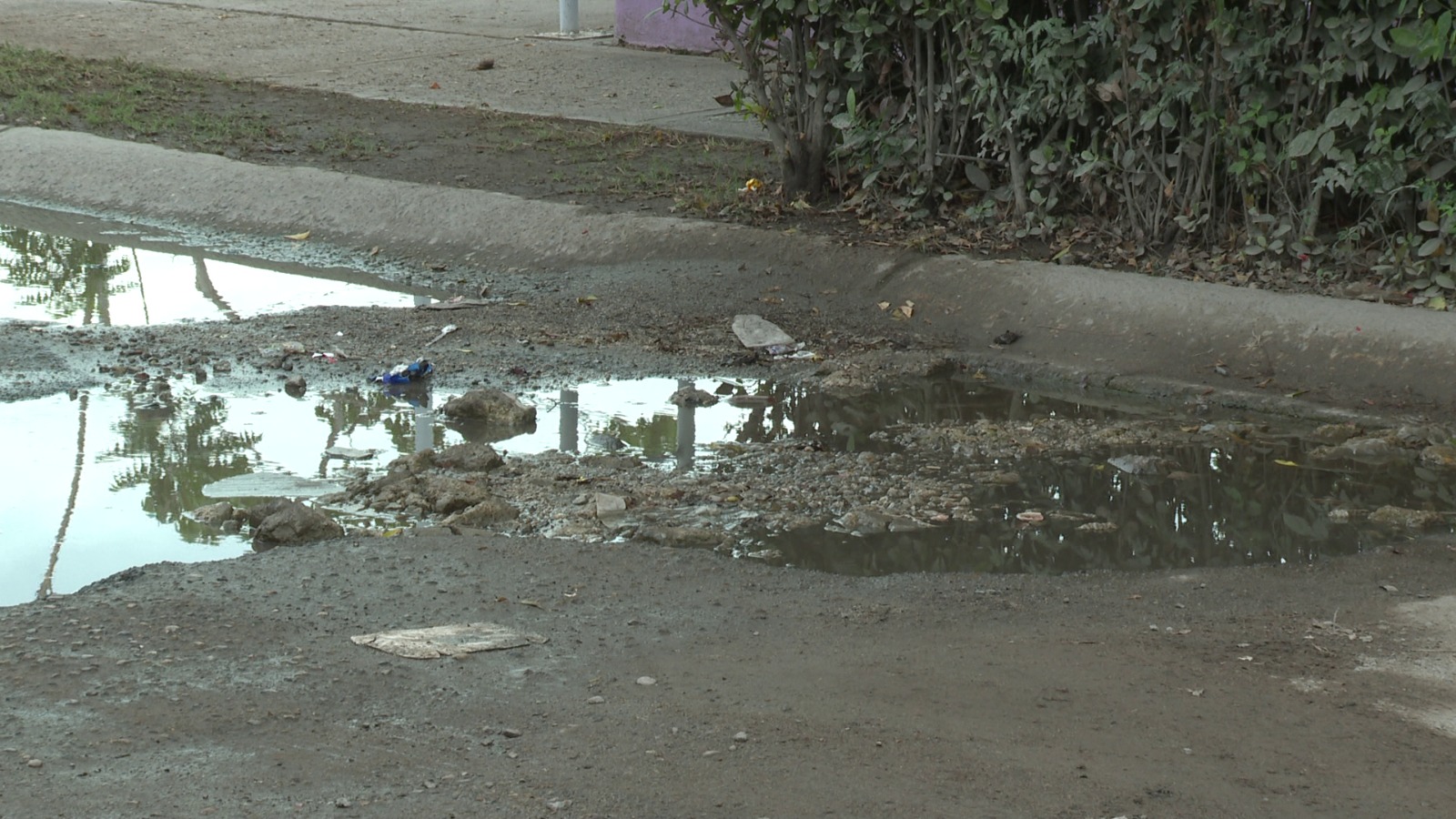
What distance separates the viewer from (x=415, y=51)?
1334 cm

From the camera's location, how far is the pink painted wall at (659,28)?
1312cm

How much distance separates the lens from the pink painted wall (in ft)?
43.0

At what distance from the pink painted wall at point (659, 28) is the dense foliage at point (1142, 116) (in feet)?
17.6

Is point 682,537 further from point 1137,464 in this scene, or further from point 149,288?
point 149,288

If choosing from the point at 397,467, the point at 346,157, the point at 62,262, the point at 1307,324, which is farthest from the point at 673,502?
the point at 346,157

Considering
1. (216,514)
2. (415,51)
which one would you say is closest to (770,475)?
(216,514)

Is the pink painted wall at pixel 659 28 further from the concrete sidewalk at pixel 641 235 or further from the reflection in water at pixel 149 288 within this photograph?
the reflection in water at pixel 149 288

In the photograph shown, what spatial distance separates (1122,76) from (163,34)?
9.98m

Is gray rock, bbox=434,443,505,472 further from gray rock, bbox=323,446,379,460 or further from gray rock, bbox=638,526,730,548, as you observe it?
gray rock, bbox=638,526,730,548

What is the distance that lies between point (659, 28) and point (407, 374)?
8149mm

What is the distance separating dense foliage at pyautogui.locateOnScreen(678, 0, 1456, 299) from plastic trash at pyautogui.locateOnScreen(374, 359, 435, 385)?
8.42 feet

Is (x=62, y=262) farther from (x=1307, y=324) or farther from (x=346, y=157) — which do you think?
(x=1307, y=324)

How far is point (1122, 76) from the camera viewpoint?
6762mm

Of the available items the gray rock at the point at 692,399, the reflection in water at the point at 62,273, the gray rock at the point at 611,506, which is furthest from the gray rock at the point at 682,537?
the reflection in water at the point at 62,273
